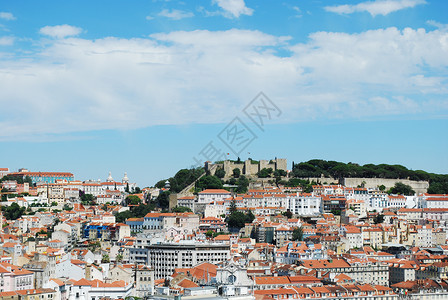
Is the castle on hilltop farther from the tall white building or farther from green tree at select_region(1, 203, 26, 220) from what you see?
green tree at select_region(1, 203, 26, 220)

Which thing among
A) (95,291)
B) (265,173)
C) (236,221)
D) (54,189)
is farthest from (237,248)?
(54,189)

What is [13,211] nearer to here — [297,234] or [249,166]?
[249,166]

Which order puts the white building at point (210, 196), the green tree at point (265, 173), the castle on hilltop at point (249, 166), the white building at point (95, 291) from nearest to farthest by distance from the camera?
the white building at point (95, 291) < the white building at point (210, 196) < the green tree at point (265, 173) < the castle on hilltop at point (249, 166)

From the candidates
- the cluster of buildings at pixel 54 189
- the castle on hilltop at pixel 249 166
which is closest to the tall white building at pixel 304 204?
the castle on hilltop at pixel 249 166

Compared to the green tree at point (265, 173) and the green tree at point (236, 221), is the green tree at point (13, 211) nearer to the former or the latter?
the green tree at point (236, 221)

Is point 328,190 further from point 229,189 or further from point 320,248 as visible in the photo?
point 320,248
